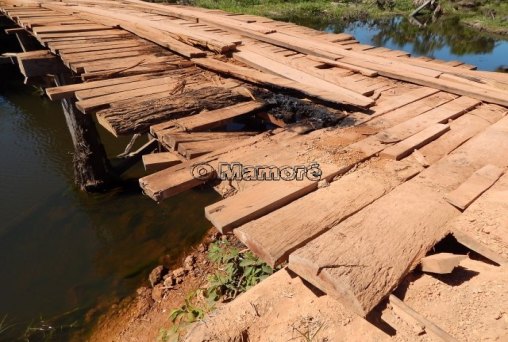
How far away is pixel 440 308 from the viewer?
1.65m

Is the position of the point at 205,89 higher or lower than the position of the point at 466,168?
higher

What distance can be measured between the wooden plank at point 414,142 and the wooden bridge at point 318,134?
0.06ft

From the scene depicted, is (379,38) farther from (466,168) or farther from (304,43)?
(466,168)

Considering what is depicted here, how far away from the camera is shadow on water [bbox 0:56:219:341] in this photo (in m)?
5.38

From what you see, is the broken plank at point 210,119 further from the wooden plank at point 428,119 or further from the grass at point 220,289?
the grass at point 220,289

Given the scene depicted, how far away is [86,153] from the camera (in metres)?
6.99

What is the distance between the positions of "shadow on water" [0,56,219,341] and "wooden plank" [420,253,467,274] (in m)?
4.84

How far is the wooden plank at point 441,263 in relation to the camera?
169 centimetres

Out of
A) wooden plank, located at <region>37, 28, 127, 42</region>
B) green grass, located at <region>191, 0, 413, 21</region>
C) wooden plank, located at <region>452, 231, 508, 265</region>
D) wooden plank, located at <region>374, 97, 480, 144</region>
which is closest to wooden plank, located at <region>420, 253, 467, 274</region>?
wooden plank, located at <region>452, 231, 508, 265</region>

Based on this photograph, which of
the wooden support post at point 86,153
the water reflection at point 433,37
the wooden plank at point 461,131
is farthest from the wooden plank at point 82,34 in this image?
the water reflection at point 433,37

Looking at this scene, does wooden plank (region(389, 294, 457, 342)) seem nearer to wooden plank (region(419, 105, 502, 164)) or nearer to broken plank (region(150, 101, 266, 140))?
wooden plank (region(419, 105, 502, 164))

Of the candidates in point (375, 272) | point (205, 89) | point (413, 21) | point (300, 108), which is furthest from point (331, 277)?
point (413, 21)

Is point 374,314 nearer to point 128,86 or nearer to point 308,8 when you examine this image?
point 128,86

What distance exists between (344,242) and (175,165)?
137 centimetres
